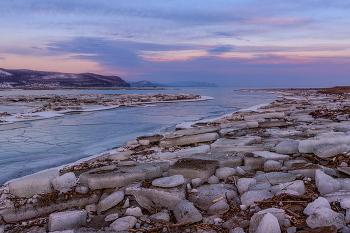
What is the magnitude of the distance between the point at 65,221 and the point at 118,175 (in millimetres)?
934

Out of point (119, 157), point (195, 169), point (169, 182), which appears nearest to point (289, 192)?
point (195, 169)

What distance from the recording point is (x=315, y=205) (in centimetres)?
224

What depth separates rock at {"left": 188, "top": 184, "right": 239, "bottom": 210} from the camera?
2721mm

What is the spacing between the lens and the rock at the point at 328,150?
380 centimetres

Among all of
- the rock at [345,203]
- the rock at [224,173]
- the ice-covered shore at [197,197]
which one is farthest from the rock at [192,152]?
the rock at [345,203]

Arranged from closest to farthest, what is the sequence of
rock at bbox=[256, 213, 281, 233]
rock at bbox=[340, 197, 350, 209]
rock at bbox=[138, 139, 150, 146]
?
rock at bbox=[256, 213, 281, 233] → rock at bbox=[340, 197, 350, 209] → rock at bbox=[138, 139, 150, 146]

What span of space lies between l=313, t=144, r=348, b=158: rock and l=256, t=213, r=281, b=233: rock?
229cm

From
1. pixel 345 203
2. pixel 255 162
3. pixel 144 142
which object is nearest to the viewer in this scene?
pixel 345 203

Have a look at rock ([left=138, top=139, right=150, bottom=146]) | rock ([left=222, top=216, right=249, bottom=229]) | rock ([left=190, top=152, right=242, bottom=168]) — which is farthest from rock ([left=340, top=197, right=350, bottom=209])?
rock ([left=138, top=139, right=150, bottom=146])

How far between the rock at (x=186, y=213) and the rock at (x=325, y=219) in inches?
35.1

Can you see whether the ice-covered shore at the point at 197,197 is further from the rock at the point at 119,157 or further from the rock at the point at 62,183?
the rock at the point at 119,157

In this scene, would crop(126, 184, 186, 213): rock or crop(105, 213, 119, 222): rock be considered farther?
crop(126, 184, 186, 213): rock

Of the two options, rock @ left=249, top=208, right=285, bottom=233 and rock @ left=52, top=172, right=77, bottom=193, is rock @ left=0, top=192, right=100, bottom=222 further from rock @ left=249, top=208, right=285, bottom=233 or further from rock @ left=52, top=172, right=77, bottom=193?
rock @ left=249, top=208, right=285, bottom=233

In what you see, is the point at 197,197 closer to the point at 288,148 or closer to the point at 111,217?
the point at 111,217
